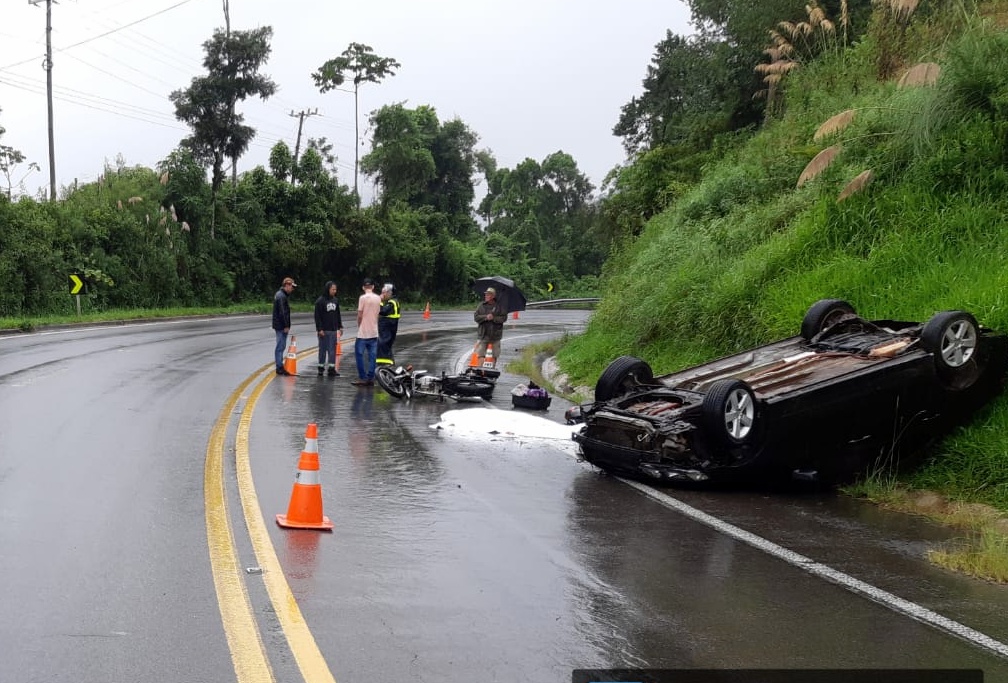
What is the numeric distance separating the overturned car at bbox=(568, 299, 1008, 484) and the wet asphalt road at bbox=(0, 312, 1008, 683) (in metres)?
0.33

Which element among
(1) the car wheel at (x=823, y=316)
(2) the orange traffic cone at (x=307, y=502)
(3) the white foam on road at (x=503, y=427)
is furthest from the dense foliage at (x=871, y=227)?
(2) the orange traffic cone at (x=307, y=502)

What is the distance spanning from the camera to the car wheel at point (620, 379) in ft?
30.6

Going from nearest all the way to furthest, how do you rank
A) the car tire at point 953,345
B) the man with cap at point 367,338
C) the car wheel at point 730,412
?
the car wheel at point 730,412
the car tire at point 953,345
the man with cap at point 367,338

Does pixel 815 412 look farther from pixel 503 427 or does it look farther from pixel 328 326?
pixel 328 326

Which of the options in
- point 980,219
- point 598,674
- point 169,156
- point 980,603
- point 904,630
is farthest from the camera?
point 169,156

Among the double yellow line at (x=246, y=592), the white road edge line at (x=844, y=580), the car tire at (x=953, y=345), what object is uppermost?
the car tire at (x=953, y=345)

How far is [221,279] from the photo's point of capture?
42.4 meters

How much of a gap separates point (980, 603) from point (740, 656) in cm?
188

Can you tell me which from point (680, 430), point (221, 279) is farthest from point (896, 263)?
point (221, 279)

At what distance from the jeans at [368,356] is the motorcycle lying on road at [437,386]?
1.58 m

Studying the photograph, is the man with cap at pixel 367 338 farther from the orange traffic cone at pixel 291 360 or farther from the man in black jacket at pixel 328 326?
the orange traffic cone at pixel 291 360

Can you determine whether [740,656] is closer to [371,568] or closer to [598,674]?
[598,674]

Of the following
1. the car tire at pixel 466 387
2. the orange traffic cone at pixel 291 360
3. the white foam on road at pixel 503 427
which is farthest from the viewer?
the orange traffic cone at pixel 291 360

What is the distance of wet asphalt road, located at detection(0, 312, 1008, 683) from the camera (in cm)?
449
